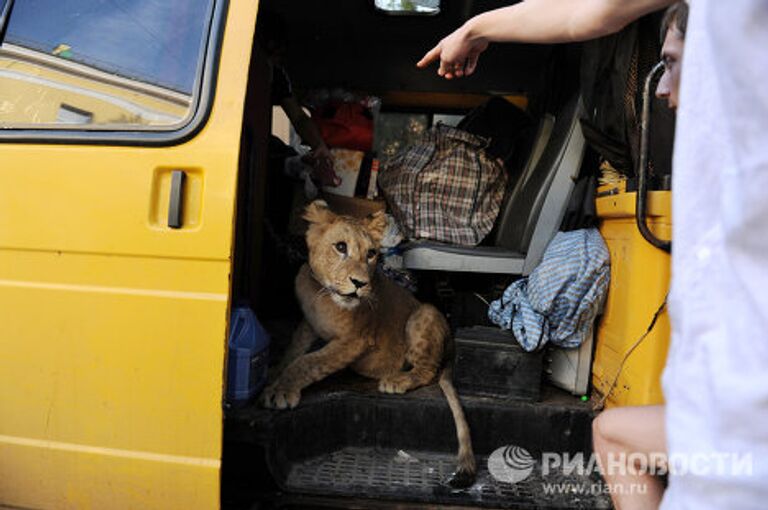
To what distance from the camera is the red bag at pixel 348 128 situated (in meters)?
3.87

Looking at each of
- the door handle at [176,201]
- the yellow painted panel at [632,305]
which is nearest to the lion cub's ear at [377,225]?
the yellow painted panel at [632,305]

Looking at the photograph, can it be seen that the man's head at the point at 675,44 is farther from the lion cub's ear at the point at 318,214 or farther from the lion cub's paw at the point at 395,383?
the lion cub's ear at the point at 318,214

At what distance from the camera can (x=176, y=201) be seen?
1.69m

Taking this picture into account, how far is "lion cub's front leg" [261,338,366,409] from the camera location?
86.0 inches

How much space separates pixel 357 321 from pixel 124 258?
122cm

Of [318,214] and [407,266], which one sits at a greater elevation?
[318,214]

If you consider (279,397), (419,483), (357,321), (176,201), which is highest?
(176,201)

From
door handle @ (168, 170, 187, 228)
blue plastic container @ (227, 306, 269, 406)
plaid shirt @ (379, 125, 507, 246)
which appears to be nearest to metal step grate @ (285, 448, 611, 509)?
blue plastic container @ (227, 306, 269, 406)

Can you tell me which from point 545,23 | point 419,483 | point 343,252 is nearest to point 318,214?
point 343,252

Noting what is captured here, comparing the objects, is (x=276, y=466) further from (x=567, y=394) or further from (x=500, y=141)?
(x=500, y=141)

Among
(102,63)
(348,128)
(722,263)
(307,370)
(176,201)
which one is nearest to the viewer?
(722,263)

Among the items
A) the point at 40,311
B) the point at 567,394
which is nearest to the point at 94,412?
the point at 40,311

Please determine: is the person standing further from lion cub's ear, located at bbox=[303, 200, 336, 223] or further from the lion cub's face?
lion cub's ear, located at bbox=[303, 200, 336, 223]

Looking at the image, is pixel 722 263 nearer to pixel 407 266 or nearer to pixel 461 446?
pixel 461 446
